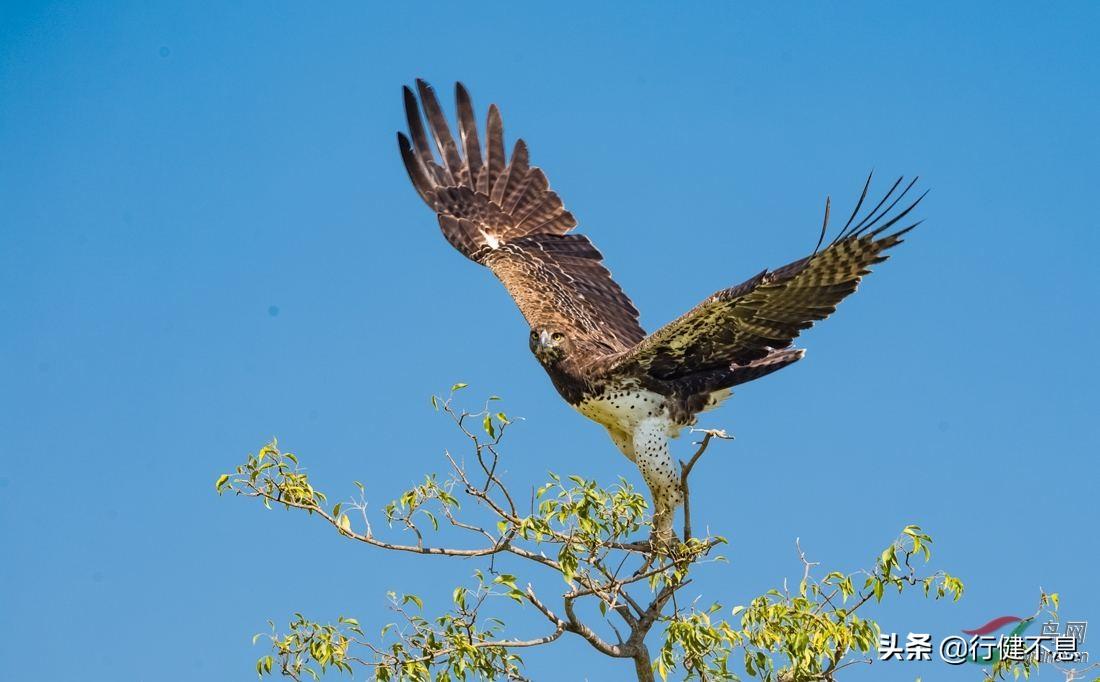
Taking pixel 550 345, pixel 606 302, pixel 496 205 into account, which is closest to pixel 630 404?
pixel 550 345

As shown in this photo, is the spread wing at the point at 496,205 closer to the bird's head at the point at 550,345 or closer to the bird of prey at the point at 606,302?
the bird of prey at the point at 606,302

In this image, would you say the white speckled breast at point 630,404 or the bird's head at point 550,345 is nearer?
the white speckled breast at point 630,404

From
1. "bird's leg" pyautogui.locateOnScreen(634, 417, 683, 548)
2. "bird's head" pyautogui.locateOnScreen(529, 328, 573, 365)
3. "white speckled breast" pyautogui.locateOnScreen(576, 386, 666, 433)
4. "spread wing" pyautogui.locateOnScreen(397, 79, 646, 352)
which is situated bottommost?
"bird's leg" pyautogui.locateOnScreen(634, 417, 683, 548)

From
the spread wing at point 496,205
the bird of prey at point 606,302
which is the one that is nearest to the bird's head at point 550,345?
the bird of prey at point 606,302

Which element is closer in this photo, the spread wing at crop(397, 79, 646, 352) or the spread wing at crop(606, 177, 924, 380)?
the spread wing at crop(606, 177, 924, 380)

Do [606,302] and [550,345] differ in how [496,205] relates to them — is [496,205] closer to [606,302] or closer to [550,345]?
[606,302]

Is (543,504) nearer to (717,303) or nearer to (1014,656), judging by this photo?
(717,303)

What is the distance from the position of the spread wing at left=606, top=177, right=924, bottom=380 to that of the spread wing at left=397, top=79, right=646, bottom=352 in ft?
6.58

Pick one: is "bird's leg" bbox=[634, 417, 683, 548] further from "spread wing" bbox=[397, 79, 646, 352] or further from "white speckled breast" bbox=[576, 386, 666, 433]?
"spread wing" bbox=[397, 79, 646, 352]

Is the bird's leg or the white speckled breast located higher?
the white speckled breast

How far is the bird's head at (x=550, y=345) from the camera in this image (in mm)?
8805

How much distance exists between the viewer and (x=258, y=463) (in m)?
6.66

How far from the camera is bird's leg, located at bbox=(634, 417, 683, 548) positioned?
26.7ft

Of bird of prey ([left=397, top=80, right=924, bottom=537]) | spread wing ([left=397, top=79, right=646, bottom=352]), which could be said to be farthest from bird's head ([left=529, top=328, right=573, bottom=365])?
spread wing ([left=397, top=79, right=646, bottom=352])
